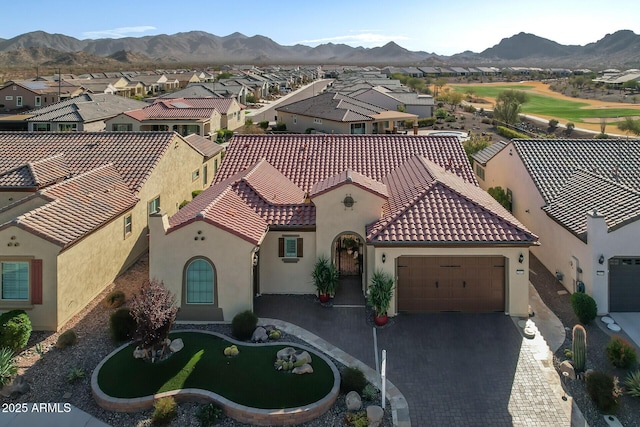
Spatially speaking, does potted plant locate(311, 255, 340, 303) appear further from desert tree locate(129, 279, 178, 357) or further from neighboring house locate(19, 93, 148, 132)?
neighboring house locate(19, 93, 148, 132)

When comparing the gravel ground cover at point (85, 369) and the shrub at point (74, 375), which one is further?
the shrub at point (74, 375)

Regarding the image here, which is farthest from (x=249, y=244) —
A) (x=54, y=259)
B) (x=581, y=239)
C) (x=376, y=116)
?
(x=376, y=116)

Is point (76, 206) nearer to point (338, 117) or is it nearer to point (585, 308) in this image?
point (585, 308)

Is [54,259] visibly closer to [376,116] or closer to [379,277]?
[379,277]

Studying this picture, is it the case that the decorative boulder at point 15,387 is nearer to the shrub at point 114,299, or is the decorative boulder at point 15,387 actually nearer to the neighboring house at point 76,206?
the neighboring house at point 76,206

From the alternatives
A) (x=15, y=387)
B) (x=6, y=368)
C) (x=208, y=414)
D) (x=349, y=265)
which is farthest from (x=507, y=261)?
(x=6, y=368)

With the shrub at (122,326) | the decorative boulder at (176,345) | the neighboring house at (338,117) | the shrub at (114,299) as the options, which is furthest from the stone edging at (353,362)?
the neighboring house at (338,117)
